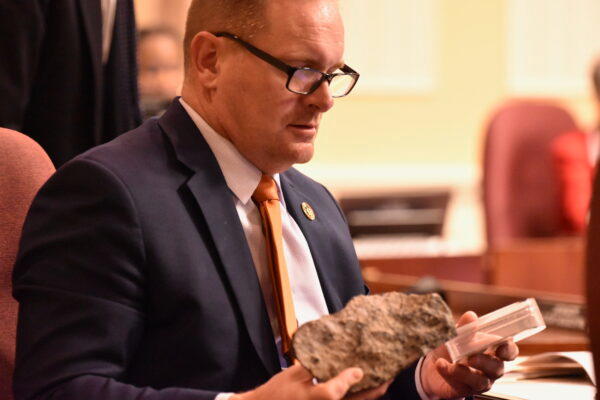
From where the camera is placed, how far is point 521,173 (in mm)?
4160

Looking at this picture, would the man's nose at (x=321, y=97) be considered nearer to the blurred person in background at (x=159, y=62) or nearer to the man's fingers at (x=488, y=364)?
the man's fingers at (x=488, y=364)

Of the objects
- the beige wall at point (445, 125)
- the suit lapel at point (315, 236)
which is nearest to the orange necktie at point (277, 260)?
the suit lapel at point (315, 236)

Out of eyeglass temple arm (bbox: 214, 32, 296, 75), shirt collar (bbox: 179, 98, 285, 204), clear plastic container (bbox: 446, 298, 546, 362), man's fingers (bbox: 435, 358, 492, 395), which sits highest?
eyeglass temple arm (bbox: 214, 32, 296, 75)

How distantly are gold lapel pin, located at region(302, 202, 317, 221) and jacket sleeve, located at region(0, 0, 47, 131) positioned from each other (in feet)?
2.33

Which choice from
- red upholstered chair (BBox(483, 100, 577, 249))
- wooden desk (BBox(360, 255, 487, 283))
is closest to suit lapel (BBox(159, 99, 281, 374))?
wooden desk (BBox(360, 255, 487, 283))

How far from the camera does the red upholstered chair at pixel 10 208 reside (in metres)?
1.53

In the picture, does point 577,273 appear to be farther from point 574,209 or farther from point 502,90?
point 502,90

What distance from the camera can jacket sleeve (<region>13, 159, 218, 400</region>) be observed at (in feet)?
4.16

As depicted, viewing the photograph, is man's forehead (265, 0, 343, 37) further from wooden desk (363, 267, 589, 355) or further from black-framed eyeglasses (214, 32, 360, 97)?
wooden desk (363, 267, 589, 355)

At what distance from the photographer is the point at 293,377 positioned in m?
1.18

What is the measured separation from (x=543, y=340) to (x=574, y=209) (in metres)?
2.11

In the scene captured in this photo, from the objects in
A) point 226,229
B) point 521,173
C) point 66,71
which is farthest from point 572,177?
point 226,229

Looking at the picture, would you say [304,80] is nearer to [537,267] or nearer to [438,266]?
[537,267]

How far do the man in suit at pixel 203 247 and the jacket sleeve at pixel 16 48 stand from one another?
587 millimetres
